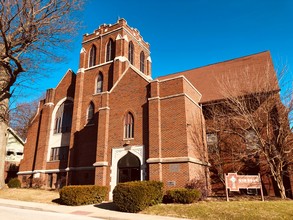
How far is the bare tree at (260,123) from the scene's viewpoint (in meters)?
16.5

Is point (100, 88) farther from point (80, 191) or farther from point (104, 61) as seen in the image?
point (80, 191)

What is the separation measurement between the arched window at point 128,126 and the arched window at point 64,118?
34.3ft

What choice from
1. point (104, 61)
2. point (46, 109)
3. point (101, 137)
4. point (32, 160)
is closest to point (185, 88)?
point (101, 137)

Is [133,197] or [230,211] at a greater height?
[133,197]

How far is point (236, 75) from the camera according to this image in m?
20.7

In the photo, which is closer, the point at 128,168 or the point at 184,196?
the point at 184,196

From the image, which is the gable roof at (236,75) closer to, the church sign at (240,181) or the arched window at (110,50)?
the church sign at (240,181)

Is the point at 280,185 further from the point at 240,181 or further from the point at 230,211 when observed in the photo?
the point at 230,211

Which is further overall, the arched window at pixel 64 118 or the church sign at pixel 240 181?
the arched window at pixel 64 118

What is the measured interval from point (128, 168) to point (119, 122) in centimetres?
377

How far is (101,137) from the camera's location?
1977 centimetres

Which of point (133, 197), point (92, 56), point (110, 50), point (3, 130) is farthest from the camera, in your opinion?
point (92, 56)

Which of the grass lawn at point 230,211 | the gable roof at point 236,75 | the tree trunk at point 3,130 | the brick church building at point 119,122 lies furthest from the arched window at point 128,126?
the tree trunk at point 3,130

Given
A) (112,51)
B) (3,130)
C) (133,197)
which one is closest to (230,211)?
(133,197)
